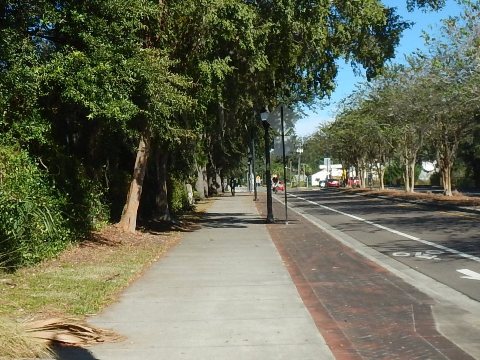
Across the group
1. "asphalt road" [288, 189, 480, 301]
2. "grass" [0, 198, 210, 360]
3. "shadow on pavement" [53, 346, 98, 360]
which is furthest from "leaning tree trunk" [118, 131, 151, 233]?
"shadow on pavement" [53, 346, 98, 360]

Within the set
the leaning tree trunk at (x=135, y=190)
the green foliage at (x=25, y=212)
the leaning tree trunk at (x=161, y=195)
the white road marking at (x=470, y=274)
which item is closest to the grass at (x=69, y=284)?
the green foliage at (x=25, y=212)

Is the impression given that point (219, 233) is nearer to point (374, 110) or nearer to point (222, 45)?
point (222, 45)

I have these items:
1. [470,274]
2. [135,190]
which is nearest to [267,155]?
[135,190]

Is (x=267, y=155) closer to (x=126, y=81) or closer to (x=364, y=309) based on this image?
(x=126, y=81)

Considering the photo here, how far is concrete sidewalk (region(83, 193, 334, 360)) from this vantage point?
6.21 meters

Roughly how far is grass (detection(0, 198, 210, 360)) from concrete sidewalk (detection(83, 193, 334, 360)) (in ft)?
1.19

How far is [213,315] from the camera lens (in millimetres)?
7758

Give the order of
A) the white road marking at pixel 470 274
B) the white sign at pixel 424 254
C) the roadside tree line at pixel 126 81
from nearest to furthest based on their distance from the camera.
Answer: the white road marking at pixel 470 274
the roadside tree line at pixel 126 81
the white sign at pixel 424 254

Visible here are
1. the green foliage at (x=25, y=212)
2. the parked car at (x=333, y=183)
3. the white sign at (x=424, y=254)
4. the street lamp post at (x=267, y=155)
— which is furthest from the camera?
the parked car at (x=333, y=183)

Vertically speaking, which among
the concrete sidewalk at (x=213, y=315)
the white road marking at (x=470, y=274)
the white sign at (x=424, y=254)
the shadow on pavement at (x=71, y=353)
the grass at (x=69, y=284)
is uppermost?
the grass at (x=69, y=284)

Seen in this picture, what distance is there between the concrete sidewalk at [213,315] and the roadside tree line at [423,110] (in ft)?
45.3

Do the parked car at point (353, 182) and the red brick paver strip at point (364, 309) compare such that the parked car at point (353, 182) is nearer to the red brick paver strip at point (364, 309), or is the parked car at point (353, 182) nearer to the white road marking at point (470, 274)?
the red brick paver strip at point (364, 309)

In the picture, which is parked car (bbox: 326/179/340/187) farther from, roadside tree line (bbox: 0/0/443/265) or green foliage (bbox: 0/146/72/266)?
green foliage (bbox: 0/146/72/266)

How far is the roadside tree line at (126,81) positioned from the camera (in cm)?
1163
